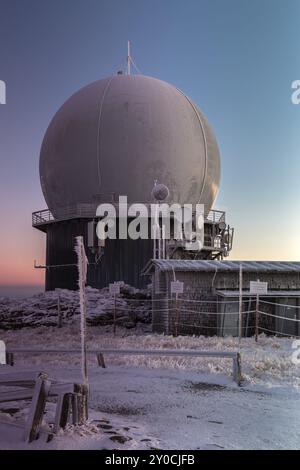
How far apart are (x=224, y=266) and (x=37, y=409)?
1339 cm

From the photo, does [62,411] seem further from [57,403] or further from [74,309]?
[74,309]

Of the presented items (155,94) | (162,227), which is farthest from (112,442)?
(155,94)

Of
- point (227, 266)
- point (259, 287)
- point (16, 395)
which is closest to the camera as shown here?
point (16, 395)

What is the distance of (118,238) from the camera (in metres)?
25.5

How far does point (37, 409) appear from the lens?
425 centimetres

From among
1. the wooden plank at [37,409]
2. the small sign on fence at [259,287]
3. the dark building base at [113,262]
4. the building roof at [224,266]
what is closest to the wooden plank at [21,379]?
the wooden plank at [37,409]

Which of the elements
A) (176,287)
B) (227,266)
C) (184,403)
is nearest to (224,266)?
(227,266)

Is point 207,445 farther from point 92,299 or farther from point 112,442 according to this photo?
point 92,299

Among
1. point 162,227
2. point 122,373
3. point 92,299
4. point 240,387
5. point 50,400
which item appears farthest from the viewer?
point 162,227

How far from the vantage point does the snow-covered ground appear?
434cm

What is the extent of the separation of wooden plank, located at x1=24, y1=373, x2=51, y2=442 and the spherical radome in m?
20.7

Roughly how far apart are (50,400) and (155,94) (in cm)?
2358

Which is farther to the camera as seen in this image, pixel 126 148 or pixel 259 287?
pixel 126 148

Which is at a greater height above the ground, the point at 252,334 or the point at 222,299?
the point at 222,299
